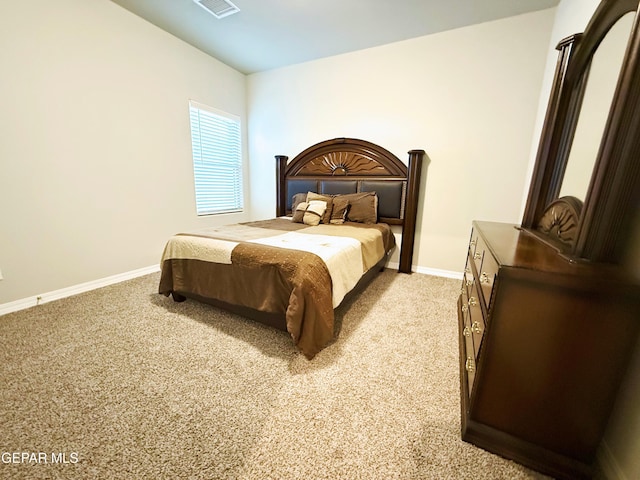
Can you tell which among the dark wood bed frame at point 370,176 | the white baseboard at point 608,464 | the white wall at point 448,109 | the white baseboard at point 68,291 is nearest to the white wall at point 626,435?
the white baseboard at point 608,464

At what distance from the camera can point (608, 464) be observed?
91 cm

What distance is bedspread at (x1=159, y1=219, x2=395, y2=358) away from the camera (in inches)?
58.0

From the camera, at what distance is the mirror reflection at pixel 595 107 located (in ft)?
3.60

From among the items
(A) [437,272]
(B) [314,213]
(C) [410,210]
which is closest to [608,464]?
(A) [437,272]

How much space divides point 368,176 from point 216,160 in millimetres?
2281

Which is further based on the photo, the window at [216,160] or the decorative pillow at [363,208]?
the window at [216,160]

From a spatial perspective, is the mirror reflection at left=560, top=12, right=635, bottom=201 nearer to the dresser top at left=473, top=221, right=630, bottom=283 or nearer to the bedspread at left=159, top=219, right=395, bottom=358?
the dresser top at left=473, top=221, right=630, bottom=283

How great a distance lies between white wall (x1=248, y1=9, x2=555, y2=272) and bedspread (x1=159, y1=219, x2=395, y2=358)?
1.26 meters

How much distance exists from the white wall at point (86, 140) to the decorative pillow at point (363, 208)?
226 cm

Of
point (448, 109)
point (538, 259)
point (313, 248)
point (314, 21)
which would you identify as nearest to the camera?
point (538, 259)

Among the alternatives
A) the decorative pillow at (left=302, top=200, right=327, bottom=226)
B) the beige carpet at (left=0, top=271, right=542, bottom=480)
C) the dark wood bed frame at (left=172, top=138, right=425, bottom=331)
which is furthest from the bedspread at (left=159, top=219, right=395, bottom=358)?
the dark wood bed frame at (left=172, top=138, right=425, bottom=331)

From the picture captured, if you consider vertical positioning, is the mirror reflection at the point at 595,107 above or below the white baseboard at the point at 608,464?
above

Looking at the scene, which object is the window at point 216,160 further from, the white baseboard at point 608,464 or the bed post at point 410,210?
the white baseboard at point 608,464

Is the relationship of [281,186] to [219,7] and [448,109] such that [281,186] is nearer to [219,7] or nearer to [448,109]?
[219,7]
